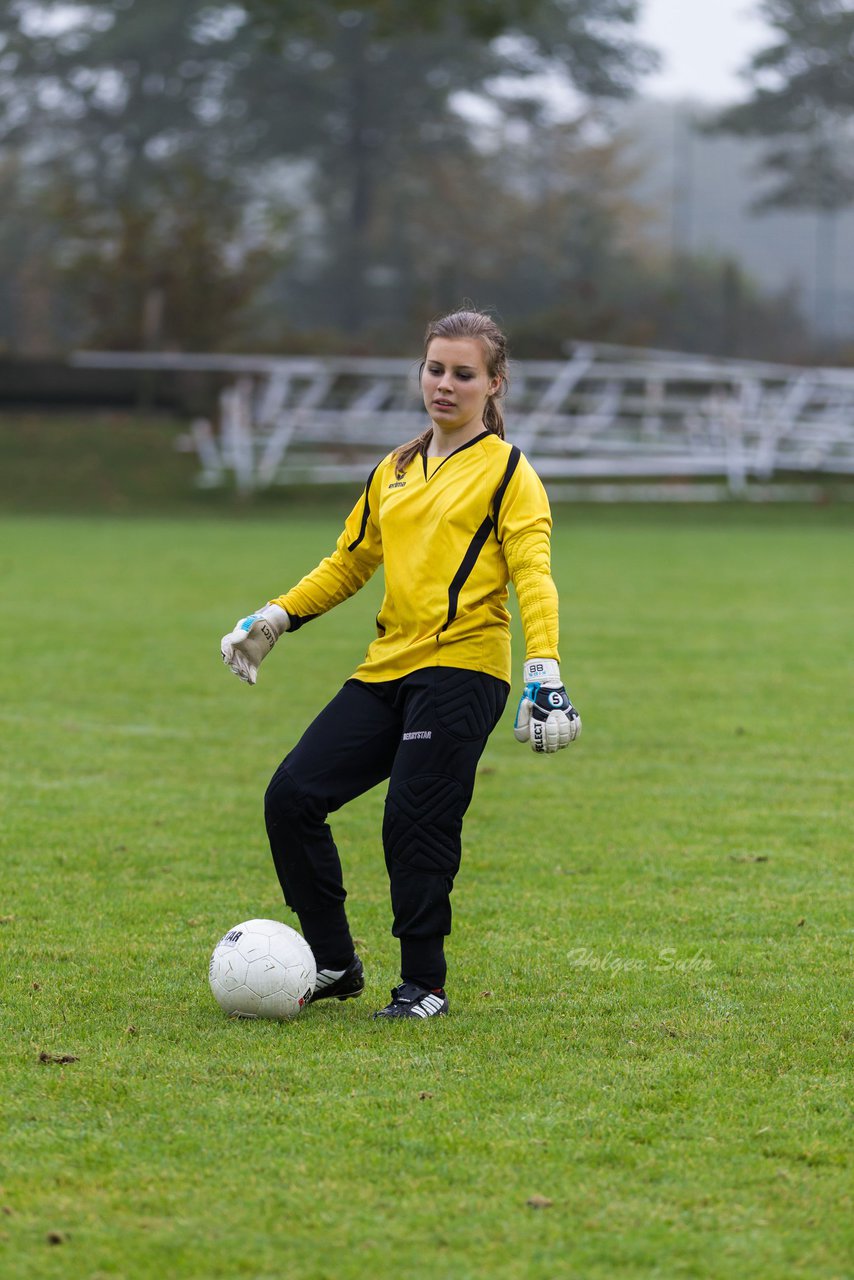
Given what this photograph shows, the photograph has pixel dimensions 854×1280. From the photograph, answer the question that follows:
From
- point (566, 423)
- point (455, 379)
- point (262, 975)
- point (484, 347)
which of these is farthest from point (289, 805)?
point (566, 423)

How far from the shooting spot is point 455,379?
4484mm

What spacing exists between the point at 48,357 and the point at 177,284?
290cm

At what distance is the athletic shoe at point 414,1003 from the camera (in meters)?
4.38

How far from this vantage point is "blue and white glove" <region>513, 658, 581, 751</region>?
4.13m

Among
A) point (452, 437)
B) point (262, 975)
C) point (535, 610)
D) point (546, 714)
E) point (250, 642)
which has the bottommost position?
point (262, 975)

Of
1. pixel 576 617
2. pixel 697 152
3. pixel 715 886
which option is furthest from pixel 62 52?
pixel 715 886

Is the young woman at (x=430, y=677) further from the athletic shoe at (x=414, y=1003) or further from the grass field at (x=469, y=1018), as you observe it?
the grass field at (x=469, y=1018)

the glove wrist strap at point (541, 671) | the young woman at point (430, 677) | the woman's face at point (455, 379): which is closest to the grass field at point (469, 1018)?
the young woman at point (430, 677)

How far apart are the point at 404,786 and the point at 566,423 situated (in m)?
25.7

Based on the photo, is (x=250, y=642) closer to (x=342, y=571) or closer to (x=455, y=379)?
(x=342, y=571)

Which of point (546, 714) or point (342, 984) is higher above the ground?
point (546, 714)

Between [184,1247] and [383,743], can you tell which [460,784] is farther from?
[184,1247]

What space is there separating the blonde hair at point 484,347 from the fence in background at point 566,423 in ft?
66.2

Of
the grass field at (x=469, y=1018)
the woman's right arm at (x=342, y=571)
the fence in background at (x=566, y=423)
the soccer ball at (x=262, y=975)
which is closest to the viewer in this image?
the grass field at (x=469, y=1018)
